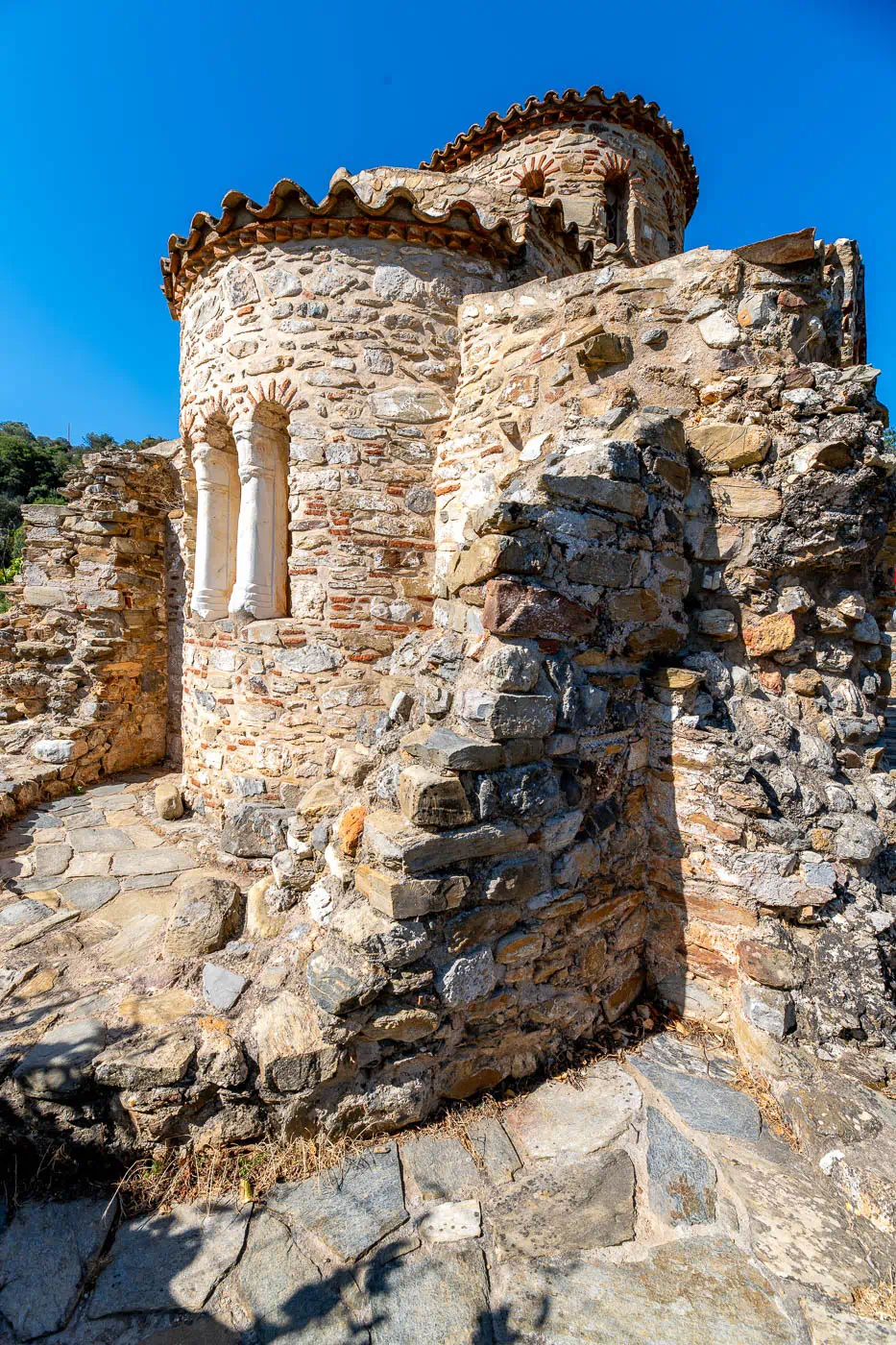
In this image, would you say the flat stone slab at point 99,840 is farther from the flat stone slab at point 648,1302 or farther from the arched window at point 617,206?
the arched window at point 617,206

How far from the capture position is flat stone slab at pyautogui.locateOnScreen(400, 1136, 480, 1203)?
199 centimetres

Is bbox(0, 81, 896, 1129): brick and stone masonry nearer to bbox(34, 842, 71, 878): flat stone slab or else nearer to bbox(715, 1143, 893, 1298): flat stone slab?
bbox(715, 1143, 893, 1298): flat stone slab

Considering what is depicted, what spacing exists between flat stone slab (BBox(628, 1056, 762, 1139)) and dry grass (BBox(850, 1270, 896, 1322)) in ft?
1.64

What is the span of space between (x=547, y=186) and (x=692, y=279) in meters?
5.88

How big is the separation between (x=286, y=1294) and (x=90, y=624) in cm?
631

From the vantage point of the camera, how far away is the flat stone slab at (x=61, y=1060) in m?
2.08

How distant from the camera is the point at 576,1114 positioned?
7.54ft

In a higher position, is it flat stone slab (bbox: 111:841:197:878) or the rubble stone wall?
the rubble stone wall

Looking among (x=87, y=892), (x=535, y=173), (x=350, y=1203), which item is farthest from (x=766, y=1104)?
(x=535, y=173)

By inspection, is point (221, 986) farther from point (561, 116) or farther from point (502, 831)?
point (561, 116)

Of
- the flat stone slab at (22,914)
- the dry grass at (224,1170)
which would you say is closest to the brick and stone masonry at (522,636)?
the dry grass at (224,1170)

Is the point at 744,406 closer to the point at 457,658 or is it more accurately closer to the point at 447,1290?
the point at 457,658

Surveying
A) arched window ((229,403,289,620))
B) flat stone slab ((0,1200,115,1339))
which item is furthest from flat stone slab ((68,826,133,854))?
flat stone slab ((0,1200,115,1339))

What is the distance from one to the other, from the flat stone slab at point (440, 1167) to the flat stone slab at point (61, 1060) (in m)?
1.21
